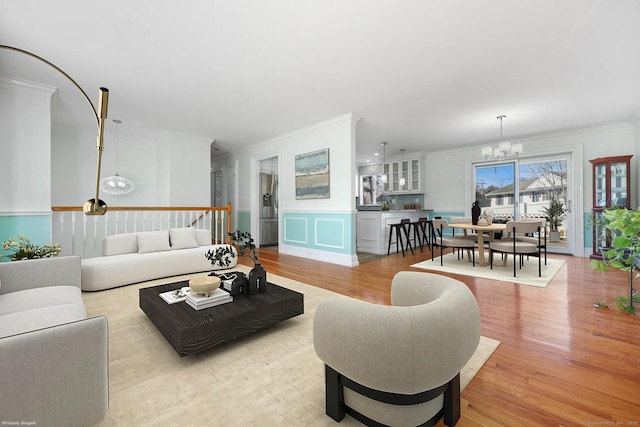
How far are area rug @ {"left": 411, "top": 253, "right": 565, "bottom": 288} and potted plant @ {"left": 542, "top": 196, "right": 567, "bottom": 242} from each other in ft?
4.17

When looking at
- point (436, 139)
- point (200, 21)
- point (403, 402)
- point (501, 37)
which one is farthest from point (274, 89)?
point (436, 139)

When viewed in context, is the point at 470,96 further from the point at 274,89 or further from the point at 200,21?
the point at 200,21

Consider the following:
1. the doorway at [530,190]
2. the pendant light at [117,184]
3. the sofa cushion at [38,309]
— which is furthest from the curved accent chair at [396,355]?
the pendant light at [117,184]

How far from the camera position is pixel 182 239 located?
14.1 feet

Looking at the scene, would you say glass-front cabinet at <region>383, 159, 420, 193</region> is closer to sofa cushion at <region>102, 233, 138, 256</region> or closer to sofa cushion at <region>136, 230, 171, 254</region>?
sofa cushion at <region>136, 230, 171, 254</region>

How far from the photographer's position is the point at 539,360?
5.93ft

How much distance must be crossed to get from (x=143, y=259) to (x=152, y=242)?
0.37 meters

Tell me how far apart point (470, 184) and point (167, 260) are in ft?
23.2

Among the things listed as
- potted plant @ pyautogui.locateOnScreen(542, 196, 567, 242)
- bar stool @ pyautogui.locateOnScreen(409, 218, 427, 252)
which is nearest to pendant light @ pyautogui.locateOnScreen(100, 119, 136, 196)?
bar stool @ pyautogui.locateOnScreen(409, 218, 427, 252)

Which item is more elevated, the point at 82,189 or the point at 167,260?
the point at 82,189

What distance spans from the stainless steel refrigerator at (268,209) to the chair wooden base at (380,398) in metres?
6.36

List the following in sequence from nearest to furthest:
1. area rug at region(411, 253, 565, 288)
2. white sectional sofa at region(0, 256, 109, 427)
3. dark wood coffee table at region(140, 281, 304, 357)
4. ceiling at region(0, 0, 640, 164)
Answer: white sectional sofa at region(0, 256, 109, 427) → dark wood coffee table at region(140, 281, 304, 357) → ceiling at region(0, 0, 640, 164) → area rug at region(411, 253, 565, 288)

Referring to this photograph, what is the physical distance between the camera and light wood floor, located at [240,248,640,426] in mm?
1347

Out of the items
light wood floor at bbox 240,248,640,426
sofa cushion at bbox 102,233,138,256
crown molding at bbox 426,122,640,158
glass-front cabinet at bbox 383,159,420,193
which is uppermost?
crown molding at bbox 426,122,640,158
